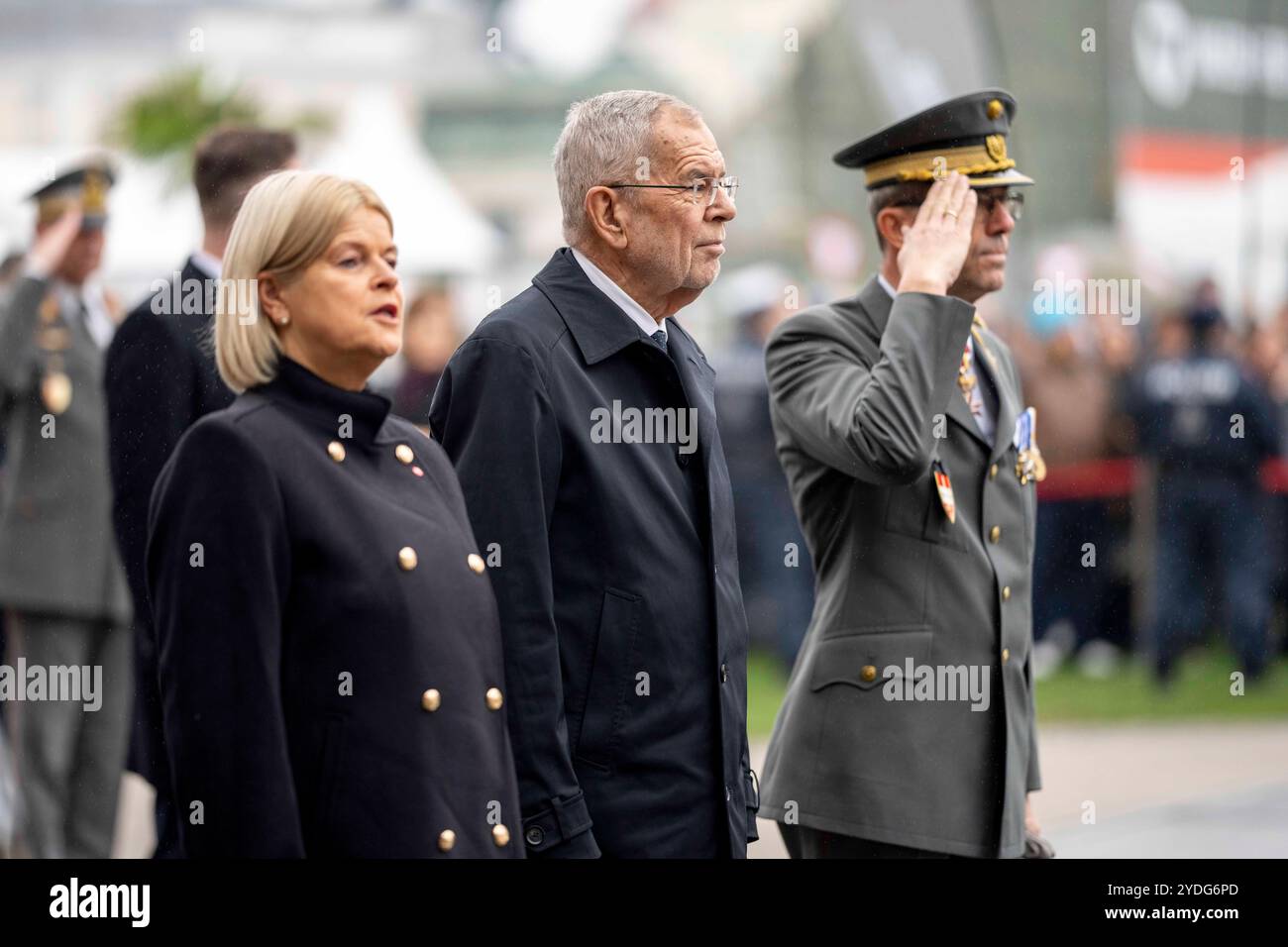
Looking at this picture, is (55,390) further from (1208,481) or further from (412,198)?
(1208,481)

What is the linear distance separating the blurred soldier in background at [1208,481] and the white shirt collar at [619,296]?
29.5 ft

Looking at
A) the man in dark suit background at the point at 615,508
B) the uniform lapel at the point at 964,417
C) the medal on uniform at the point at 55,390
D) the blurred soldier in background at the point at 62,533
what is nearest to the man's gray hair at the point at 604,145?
the man in dark suit background at the point at 615,508

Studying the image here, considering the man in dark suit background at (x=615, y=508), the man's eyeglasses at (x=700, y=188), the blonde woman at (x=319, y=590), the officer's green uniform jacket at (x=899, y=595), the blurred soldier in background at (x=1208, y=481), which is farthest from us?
the blurred soldier in background at (x=1208, y=481)

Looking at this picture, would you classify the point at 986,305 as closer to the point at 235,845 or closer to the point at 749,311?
the point at 749,311

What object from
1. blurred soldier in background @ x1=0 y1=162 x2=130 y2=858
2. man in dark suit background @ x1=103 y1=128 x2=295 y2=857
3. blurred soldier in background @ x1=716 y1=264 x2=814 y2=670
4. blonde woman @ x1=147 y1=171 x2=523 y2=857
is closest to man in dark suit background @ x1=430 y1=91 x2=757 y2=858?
blonde woman @ x1=147 y1=171 x2=523 y2=857

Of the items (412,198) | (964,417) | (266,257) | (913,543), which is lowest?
(913,543)

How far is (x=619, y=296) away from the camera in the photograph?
3.89 metres

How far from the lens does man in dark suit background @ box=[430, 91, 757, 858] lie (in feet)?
11.6

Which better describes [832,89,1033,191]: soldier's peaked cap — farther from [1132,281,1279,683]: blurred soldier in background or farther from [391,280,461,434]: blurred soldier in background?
[1132,281,1279,683]: blurred soldier in background

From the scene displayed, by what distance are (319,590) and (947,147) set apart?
1876 millimetres

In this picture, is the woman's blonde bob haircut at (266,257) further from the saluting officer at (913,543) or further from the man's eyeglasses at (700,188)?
the saluting officer at (913,543)

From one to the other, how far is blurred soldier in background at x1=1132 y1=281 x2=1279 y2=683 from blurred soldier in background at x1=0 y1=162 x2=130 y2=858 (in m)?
7.30

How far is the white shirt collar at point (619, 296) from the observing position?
3881mm

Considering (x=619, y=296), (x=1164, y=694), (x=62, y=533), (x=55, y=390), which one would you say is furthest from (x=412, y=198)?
(x=619, y=296)
